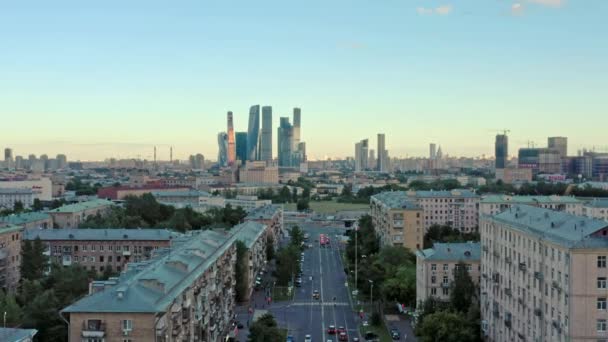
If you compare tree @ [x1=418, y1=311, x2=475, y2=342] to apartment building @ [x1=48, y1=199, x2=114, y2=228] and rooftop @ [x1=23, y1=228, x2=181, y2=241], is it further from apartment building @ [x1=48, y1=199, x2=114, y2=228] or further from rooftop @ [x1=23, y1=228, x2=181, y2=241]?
apartment building @ [x1=48, y1=199, x2=114, y2=228]

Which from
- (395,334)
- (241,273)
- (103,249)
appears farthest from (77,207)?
(395,334)

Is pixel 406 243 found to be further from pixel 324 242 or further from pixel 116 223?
pixel 116 223

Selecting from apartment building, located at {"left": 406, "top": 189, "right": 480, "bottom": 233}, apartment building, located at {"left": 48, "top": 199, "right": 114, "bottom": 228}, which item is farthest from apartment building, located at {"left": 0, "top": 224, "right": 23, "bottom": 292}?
apartment building, located at {"left": 406, "top": 189, "right": 480, "bottom": 233}

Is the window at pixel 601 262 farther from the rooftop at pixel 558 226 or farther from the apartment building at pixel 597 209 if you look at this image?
the apartment building at pixel 597 209

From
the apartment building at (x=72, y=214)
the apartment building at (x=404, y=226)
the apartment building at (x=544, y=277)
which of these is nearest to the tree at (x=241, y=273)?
the apartment building at (x=544, y=277)

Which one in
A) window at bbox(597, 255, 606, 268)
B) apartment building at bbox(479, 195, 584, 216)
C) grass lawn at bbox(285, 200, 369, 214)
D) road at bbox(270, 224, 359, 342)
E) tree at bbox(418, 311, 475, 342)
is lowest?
road at bbox(270, 224, 359, 342)

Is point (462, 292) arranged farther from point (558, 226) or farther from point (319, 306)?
point (319, 306)

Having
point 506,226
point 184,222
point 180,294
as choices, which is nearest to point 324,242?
point 184,222
